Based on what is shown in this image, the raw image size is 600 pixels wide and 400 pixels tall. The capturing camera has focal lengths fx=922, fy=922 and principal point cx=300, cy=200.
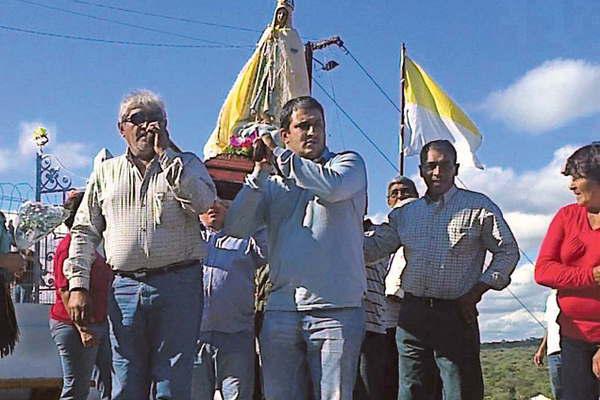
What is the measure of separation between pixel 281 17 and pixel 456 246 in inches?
267

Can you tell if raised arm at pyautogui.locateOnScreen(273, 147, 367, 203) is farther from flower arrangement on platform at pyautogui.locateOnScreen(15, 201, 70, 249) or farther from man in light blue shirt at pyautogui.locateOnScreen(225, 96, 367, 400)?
flower arrangement on platform at pyautogui.locateOnScreen(15, 201, 70, 249)

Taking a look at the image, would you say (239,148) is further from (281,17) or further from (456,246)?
(281,17)

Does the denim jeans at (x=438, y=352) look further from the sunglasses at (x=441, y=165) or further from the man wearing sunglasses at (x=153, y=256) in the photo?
the man wearing sunglasses at (x=153, y=256)

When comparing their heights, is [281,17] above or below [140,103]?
above

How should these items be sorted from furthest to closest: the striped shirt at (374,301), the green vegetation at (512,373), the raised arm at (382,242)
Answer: the green vegetation at (512,373) < the striped shirt at (374,301) < the raised arm at (382,242)

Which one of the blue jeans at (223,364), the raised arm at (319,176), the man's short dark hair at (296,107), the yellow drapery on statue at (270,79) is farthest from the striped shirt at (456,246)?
the yellow drapery on statue at (270,79)

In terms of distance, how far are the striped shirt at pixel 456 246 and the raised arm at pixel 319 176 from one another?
756mm

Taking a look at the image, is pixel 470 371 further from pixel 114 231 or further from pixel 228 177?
pixel 228 177

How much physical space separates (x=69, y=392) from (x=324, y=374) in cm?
187

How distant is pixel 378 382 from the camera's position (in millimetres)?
5301

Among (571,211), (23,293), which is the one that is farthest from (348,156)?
(23,293)

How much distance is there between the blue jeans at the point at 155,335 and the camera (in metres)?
3.69

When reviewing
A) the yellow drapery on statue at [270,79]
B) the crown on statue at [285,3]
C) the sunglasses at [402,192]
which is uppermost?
the crown on statue at [285,3]

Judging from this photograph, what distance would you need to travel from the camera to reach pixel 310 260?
3686mm
